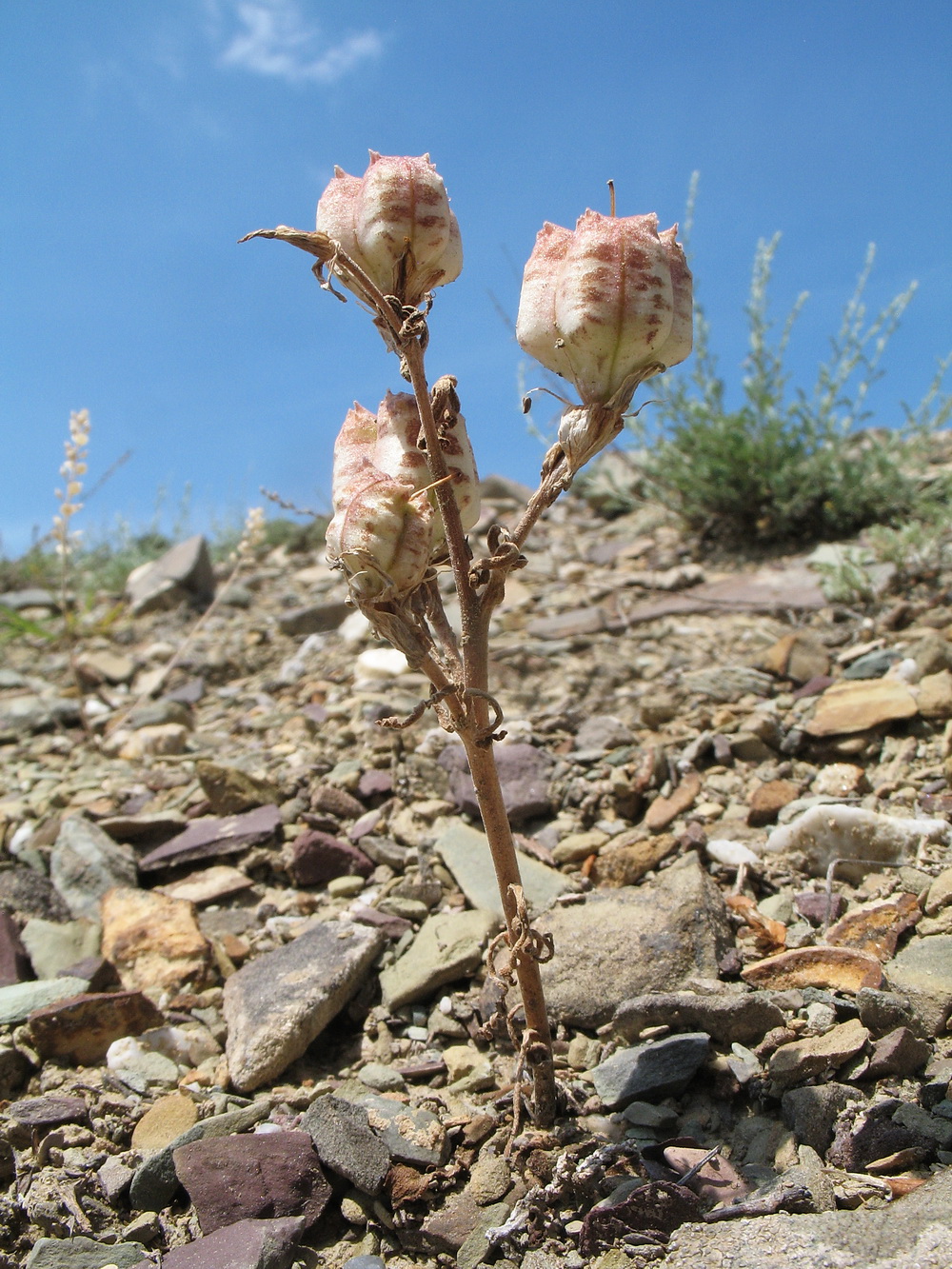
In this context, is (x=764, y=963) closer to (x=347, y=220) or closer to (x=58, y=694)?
(x=347, y=220)

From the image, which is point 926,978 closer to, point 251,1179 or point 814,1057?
point 814,1057

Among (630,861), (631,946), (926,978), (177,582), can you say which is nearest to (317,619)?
(177,582)

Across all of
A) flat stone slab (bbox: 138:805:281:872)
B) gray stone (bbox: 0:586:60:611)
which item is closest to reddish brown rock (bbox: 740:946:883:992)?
flat stone slab (bbox: 138:805:281:872)

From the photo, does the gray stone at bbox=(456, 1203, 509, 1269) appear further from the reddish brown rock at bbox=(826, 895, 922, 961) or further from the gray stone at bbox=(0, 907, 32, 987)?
the gray stone at bbox=(0, 907, 32, 987)

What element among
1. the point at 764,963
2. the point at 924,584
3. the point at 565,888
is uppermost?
the point at 924,584

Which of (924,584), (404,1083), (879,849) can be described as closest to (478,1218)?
(404,1083)

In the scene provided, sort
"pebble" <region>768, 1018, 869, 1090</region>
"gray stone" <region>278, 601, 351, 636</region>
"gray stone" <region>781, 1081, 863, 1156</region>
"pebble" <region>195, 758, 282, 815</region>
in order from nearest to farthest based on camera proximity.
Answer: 1. "gray stone" <region>781, 1081, 863, 1156</region>
2. "pebble" <region>768, 1018, 869, 1090</region>
3. "pebble" <region>195, 758, 282, 815</region>
4. "gray stone" <region>278, 601, 351, 636</region>
